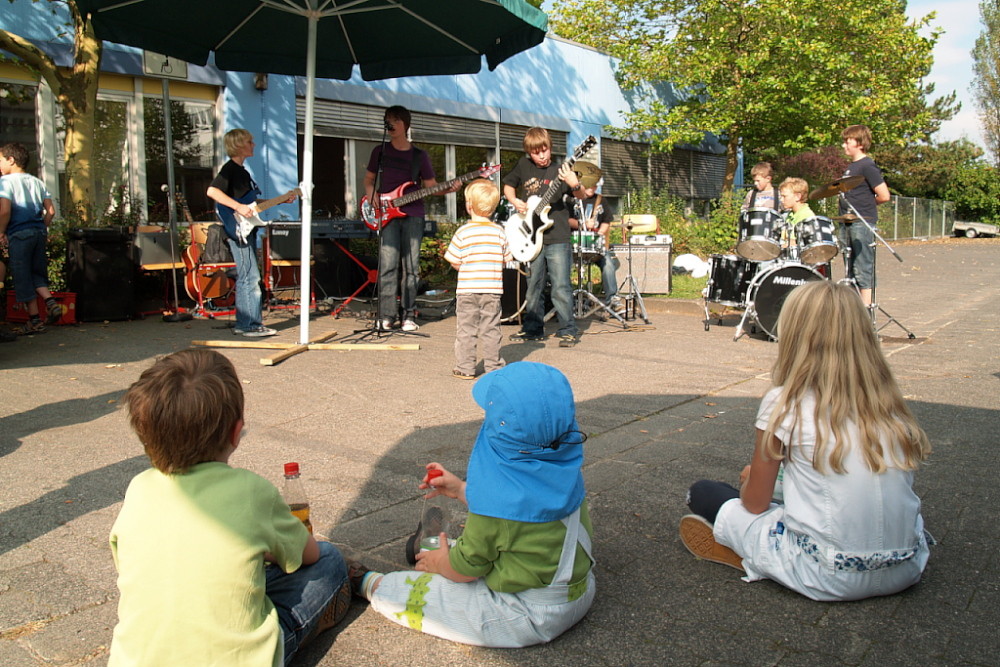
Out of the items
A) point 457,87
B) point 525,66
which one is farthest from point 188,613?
point 525,66

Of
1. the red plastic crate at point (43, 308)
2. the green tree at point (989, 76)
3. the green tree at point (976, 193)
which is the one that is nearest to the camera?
the red plastic crate at point (43, 308)

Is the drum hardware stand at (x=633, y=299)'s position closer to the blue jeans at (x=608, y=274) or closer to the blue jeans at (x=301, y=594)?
the blue jeans at (x=608, y=274)

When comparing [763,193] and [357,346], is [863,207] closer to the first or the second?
[763,193]

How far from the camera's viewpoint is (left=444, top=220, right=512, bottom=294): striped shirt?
6555mm

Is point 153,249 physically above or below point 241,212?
below

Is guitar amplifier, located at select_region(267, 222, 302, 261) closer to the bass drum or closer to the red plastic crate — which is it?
the red plastic crate

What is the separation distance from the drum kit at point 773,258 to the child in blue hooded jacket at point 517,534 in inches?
239

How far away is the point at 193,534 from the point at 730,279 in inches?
314

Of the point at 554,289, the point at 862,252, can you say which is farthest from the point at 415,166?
the point at 862,252

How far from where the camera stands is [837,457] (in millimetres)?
2742

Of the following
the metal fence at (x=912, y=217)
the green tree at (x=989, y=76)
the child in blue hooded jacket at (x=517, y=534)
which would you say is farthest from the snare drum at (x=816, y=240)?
the green tree at (x=989, y=76)

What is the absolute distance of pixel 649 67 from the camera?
19125mm

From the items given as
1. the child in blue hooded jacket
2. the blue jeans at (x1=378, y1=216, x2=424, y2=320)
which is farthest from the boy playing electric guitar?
the child in blue hooded jacket

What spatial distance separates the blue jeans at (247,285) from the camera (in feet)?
27.0
